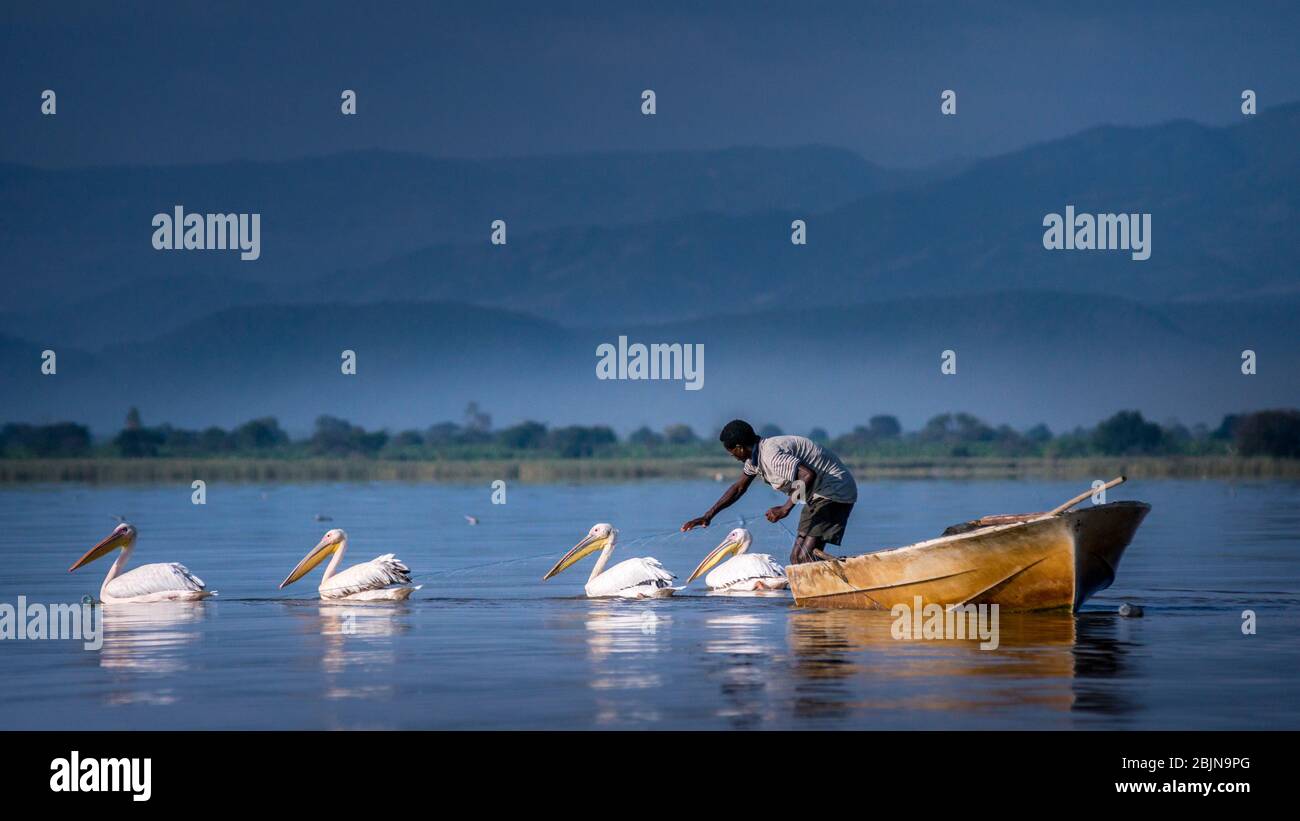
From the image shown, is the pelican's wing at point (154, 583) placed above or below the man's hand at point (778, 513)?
below

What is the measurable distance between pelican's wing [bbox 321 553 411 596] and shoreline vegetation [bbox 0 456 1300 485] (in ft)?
140

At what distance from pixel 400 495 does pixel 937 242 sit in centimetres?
13944

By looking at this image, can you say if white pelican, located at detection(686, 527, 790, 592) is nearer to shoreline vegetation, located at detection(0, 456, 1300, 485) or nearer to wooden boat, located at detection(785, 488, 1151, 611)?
wooden boat, located at detection(785, 488, 1151, 611)

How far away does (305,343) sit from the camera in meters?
192

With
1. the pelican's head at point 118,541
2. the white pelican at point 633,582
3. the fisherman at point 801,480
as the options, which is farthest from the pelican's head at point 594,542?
the pelican's head at point 118,541

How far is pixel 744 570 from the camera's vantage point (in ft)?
69.2

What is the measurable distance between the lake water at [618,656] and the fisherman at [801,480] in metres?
0.74

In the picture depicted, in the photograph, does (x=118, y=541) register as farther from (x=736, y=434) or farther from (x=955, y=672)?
(x=955, y=672)

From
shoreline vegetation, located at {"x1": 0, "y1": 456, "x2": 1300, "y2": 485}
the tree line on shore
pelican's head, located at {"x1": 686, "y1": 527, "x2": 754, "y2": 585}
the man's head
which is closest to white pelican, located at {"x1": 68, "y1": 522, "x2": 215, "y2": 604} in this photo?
pelican's head, located at {"x1": 686, "y1": 527, "x2": 754, "y2": 585}

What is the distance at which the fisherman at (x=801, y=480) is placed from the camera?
18141 millimetres

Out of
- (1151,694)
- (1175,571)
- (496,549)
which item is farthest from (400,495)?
(1151,694)

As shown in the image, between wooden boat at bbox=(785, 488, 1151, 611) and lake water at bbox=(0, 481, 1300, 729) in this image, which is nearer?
lake water at bbox=(0, 481, 1300, 729)

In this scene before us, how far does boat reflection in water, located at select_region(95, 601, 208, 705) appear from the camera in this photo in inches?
545

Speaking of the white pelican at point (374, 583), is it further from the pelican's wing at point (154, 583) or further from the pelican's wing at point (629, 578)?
the pelican's wing at point (629, 578)
